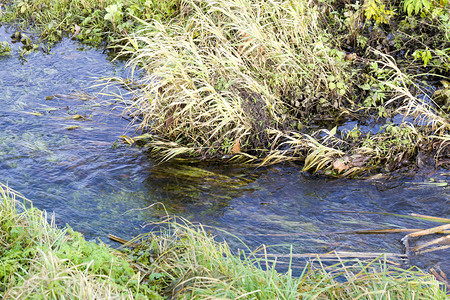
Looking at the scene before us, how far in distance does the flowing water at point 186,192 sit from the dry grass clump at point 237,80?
0.36 m

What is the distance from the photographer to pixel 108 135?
508 centimetres

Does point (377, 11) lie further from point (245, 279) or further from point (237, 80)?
point (245, 279)

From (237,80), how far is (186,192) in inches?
53.9

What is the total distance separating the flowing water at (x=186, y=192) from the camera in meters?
3.52

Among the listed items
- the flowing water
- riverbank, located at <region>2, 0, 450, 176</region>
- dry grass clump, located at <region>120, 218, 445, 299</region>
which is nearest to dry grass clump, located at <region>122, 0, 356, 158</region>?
riverbank, located at <region>2, 0, 450, 176</region>

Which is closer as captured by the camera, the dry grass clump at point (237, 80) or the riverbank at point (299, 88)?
the riverbank at point (299, 88)

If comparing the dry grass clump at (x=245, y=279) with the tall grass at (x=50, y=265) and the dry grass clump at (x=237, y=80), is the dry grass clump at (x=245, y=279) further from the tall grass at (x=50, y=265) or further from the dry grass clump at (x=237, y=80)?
the dry grass clump at (x=237, y=80)

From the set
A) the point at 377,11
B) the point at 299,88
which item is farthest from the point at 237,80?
the point at 377,11

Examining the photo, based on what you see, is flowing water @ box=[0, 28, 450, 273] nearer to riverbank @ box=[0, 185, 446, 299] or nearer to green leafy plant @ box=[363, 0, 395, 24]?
riverbank @ box=[0, 185, 446, 299]

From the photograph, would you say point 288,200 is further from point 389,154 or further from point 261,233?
point 389,154

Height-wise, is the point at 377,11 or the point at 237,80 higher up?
the point at 377,11

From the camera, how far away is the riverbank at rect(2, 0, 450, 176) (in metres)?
4.47

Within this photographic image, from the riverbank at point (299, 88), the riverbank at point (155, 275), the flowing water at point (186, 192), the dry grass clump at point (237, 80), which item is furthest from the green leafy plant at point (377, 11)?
Answer: the riverbank at point (155, 275)

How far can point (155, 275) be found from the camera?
9.12 ft
